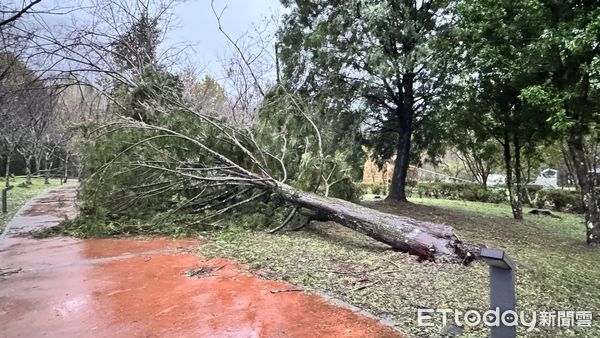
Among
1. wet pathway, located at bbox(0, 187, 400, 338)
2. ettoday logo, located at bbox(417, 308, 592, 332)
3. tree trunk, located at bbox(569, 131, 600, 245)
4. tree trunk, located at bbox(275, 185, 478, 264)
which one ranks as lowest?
wet pathway, located at bbox(0, 187, 400, 338)

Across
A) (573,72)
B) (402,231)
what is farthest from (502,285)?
(573,72)

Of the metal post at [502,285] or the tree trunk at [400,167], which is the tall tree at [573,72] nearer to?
the metal post at [502,285]

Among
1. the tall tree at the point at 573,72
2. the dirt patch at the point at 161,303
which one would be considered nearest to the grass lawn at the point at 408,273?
the dirt patch at the point at 161,303

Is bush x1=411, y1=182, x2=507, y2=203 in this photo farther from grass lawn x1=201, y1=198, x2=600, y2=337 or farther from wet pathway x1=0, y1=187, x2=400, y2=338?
wet pathway x1=0, y1=187, x2=400, y2=338

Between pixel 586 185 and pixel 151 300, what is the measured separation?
664 centimetres

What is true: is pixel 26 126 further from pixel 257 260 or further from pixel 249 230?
pixel 257 260

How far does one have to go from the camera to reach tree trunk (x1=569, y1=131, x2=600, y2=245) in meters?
6.38

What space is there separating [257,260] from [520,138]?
801 cm

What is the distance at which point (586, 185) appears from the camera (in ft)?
21.0

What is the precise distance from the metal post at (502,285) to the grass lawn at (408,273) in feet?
2.42

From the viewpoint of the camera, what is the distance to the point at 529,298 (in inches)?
134

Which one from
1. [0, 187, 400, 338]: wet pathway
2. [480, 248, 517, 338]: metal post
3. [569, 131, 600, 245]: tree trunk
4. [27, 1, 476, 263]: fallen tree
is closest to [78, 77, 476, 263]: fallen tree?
[27, 1, 476, 263]: fallen tree

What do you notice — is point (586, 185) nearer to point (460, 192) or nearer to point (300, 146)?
point (300, 146)

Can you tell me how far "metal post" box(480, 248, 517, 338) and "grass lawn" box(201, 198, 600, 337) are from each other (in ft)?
2.42
